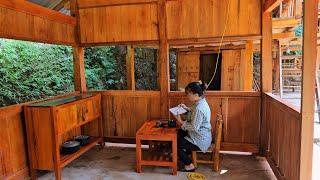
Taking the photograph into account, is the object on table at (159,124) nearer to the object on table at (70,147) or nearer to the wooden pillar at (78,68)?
the object on table at (70,147)

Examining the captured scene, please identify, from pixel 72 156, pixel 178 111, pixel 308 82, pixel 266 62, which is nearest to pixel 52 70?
pixel 72 156

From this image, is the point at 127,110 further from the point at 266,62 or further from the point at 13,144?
the point at 266,62

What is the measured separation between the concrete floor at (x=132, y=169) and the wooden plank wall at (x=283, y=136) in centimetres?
26

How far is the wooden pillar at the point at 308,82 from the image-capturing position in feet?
6.49

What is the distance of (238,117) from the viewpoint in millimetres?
3756

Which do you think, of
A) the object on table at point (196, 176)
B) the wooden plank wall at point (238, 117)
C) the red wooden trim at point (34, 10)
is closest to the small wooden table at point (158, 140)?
the object on table at point (196, 176)

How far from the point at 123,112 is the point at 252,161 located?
2.24 metres

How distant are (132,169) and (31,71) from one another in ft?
14.0

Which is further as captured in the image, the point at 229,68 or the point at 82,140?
the point at 229,68

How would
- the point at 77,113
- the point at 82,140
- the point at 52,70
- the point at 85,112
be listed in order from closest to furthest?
the point at 77,113
the point at 85,112
the point at 82,140
the point at 52,70

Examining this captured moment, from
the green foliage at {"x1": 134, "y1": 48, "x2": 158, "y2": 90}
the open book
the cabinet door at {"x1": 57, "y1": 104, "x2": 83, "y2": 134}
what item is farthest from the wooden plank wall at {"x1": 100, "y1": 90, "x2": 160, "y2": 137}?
the green foliage at {"x1": 134, "y1": 48, "x2": 158, "y2": 90}

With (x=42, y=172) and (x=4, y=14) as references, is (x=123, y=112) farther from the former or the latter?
(x=4, y=14)

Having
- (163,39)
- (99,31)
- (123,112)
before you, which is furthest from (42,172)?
(163,39)

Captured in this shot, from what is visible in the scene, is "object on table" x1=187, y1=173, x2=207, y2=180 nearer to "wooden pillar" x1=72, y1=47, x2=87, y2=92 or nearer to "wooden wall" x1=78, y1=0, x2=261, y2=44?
"wooden wall" x1=78, y1=0, x2=261, y2=44
